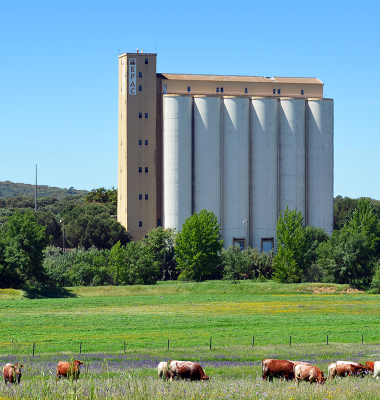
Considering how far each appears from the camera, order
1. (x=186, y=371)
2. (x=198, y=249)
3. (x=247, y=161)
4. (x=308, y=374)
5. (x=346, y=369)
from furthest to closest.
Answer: (x=247, y=161), (x=198, y=249), (x=346, y=369), (x=186, y=371), (x=308, y=374)

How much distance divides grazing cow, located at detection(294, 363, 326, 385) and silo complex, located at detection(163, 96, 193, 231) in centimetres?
8377

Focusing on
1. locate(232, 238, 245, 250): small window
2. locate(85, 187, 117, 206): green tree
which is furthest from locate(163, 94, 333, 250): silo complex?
locate(85, 187, 117, 206): green tree

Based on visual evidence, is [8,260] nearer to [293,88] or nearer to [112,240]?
[112,240]

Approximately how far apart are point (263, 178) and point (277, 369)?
88.2 metres

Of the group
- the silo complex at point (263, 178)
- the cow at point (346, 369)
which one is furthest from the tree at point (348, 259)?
the cow at point (346, 369)

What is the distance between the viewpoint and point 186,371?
2141 centimetres

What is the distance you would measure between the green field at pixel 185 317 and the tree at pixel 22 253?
10.8 feet

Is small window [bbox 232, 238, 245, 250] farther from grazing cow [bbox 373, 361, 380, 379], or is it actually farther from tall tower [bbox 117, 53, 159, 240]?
grazing cow [bbox 373, 361, 380, 379]

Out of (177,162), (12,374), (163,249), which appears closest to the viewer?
(12,374)

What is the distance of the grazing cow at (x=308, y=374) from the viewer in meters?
20.6

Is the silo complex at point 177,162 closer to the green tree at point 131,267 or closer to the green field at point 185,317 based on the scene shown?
the green tree at point 131,267

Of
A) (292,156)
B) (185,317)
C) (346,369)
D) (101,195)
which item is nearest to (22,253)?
(185,317)

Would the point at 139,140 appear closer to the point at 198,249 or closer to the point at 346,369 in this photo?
the point at 198,249

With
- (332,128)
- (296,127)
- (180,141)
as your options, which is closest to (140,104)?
(180,141)
